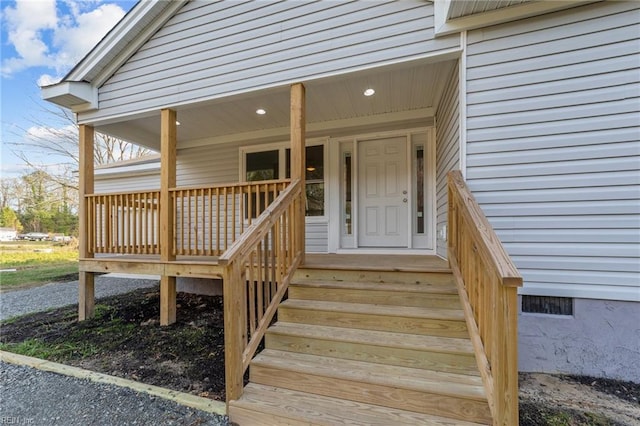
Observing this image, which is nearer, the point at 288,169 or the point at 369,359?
the point at 369,359

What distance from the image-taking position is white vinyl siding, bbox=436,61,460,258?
9.93 ft

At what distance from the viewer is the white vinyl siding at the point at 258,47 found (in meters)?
Answer: 2.92

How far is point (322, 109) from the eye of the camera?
4406 millimetres

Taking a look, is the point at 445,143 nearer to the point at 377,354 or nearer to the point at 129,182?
the point at 377,354

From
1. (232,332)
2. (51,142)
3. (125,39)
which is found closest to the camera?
(232,332)

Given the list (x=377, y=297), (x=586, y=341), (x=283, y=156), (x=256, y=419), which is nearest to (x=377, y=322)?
(x=377, y=297)

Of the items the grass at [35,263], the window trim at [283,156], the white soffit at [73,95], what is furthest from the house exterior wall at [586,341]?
the grass at [35,263]

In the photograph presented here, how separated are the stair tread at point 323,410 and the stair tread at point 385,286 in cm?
93

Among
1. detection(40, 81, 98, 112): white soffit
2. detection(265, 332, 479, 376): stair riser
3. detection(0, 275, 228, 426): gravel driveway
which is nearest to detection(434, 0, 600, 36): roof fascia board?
detection(265, 332, 479, 376): stair riser

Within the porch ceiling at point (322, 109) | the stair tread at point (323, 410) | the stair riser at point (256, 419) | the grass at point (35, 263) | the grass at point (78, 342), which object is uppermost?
the porch ceiling at point (322, 109)

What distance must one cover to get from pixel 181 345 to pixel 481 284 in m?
3.06

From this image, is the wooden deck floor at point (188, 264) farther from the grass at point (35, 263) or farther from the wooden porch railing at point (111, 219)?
the grass at point (35, 263)

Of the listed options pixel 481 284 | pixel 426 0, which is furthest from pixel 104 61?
pixel 481 284

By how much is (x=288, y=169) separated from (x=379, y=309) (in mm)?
3444
